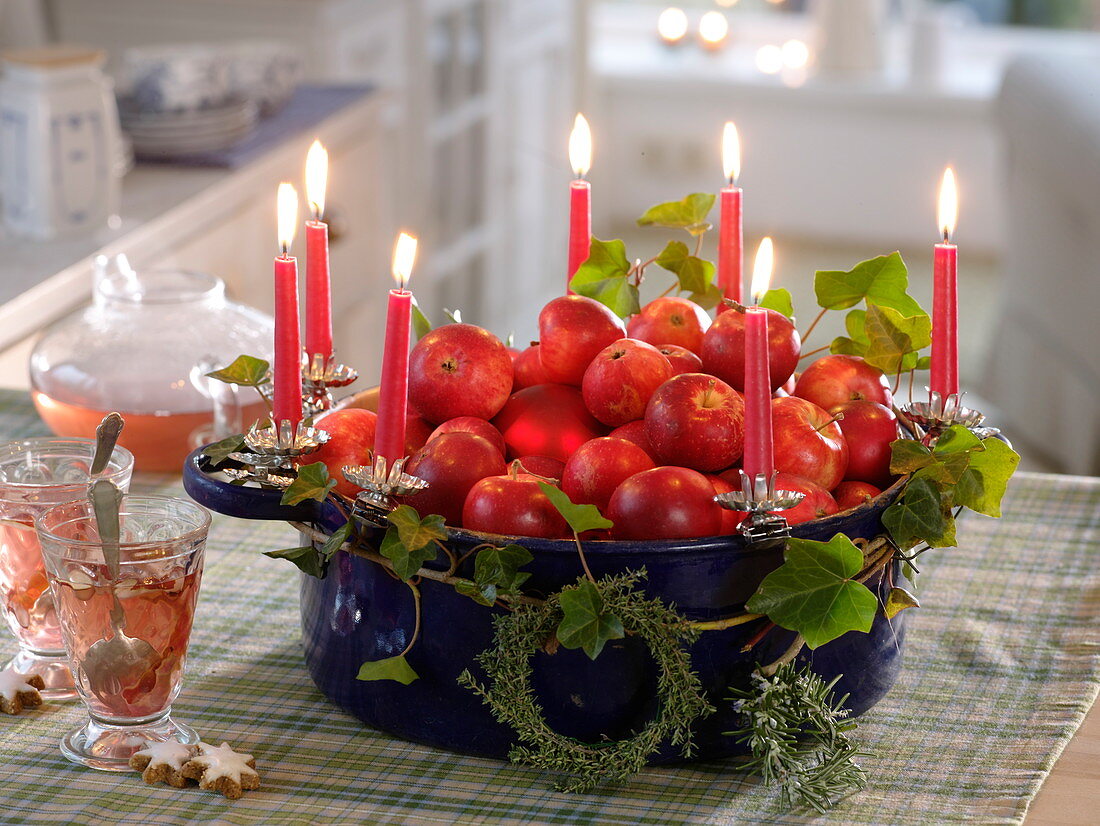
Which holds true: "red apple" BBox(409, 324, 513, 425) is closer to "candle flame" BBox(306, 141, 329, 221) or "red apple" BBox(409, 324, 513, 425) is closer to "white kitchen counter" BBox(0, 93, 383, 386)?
"candle flame" BBox(306, 141, 329, 221)

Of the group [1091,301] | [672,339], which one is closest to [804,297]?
[1091,301]

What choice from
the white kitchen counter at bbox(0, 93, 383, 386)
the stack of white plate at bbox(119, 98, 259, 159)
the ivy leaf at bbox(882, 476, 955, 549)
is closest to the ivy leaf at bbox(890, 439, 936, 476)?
the ivy leaf at bbox(882, 476, 955, 549)

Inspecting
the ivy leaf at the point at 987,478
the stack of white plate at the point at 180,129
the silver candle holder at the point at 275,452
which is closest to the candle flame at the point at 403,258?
the silver candle holder at the point at 275,452

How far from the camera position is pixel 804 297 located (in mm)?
3938

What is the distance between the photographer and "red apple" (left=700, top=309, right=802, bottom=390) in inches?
30.3

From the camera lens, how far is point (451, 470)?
0.71 m

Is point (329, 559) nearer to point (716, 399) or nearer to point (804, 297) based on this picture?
point (716, 399)

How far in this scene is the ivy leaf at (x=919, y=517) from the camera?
2.32 ft

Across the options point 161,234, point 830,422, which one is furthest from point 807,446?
point 161,234

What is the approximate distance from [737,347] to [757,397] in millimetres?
127

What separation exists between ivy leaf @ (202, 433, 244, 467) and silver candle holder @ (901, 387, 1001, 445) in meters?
0.37

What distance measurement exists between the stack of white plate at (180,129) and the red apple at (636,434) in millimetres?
1559

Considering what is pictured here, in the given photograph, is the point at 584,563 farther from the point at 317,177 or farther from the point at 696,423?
the point at 317,177

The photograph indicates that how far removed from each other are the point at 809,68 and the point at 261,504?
13.6 feet
